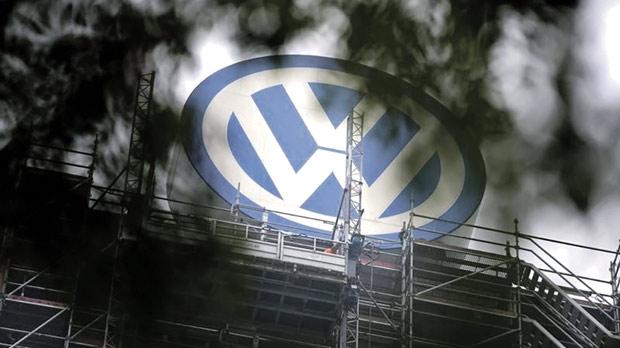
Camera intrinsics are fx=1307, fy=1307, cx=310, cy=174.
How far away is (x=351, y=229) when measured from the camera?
A: 28281mm

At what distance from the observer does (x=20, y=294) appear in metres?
25.7

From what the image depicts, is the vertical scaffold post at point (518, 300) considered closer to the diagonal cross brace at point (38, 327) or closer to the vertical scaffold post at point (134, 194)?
the vertical scaffold post at point (134, 194)

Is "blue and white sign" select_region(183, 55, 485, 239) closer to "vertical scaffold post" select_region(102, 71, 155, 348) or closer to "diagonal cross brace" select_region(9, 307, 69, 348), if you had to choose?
"vertical scaffold post" select_region(102, 71, 155, 348)

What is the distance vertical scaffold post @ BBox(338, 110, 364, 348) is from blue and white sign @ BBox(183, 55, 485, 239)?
1.24 ft

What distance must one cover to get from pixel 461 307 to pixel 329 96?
6924mm

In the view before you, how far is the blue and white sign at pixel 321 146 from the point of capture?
29.1m

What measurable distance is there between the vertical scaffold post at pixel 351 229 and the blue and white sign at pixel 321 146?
14.9 inches

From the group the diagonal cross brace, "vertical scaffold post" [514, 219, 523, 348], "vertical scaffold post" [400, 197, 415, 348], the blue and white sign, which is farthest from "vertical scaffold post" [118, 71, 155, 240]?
"vertical scaffold post" [514, 219, 523, 348]

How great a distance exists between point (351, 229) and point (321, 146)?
286 cm

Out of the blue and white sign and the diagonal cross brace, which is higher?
the blue and white sign

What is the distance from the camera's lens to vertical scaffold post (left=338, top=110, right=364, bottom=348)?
25.4 meters

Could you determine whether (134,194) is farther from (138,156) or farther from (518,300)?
(518,300)

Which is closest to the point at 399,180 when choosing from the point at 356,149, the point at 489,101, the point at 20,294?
the point at 356,149

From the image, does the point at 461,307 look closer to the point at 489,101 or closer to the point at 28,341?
the point at 489,101
